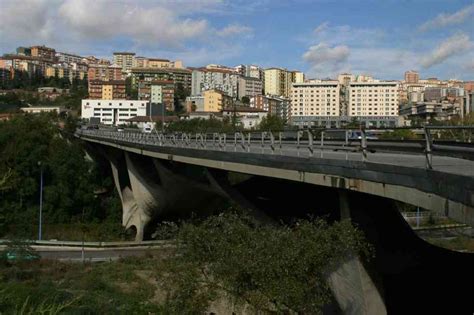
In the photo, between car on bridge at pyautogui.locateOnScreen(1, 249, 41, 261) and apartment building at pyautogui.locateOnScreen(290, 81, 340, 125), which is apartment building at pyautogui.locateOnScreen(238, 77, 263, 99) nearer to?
apartment building at pyautogui.locateOnScreen(290, 81, 340, 125)

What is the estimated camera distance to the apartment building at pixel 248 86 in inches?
7062

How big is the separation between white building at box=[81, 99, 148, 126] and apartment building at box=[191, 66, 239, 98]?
60.4m

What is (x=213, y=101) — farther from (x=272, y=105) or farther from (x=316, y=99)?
(x=316, y=99)

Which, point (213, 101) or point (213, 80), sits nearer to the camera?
point (213, 101)

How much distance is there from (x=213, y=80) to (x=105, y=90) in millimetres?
44849

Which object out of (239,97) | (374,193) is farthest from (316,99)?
(239,97)

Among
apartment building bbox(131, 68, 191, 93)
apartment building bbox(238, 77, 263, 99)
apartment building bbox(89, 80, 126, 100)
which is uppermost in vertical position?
apartment building bbox(131, 68, 191, 93)

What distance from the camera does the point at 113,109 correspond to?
119 meters

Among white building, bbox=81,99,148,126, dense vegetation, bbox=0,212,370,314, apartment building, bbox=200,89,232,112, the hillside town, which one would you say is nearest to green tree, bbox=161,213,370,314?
dense vegetation, bbox=0,212,370,314

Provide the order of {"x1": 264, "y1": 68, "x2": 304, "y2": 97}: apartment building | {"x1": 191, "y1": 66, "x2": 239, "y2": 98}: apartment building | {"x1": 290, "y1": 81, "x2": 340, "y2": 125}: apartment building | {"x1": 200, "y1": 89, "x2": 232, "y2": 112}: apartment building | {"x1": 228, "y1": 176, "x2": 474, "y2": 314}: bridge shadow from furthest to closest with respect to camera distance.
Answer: {"x1": 264, "y1": 68, "x2": 304, "y2": 97}: apartment building
{"x1": 191, "y1": 66, "x2": 239, "y2": 98}: apartment building
{"x1": 200, "y1": 89, "x2": 232, "y2": 112}: apartment building
{"x1": 290, "y1": 81, "x2": 340, "y2": 125}: apartment building
{"x1": 228, "y1": 176, "x2": 474, "y2": 314}: bridge shadow

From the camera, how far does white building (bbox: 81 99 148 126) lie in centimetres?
11738

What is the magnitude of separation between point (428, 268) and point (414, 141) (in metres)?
6.66

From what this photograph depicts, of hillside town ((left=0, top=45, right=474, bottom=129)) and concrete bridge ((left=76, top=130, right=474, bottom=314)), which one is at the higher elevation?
hillside town ((left=0, top=45, right=474, bottom=129))

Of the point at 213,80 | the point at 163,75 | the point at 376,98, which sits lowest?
the point at 376,98
